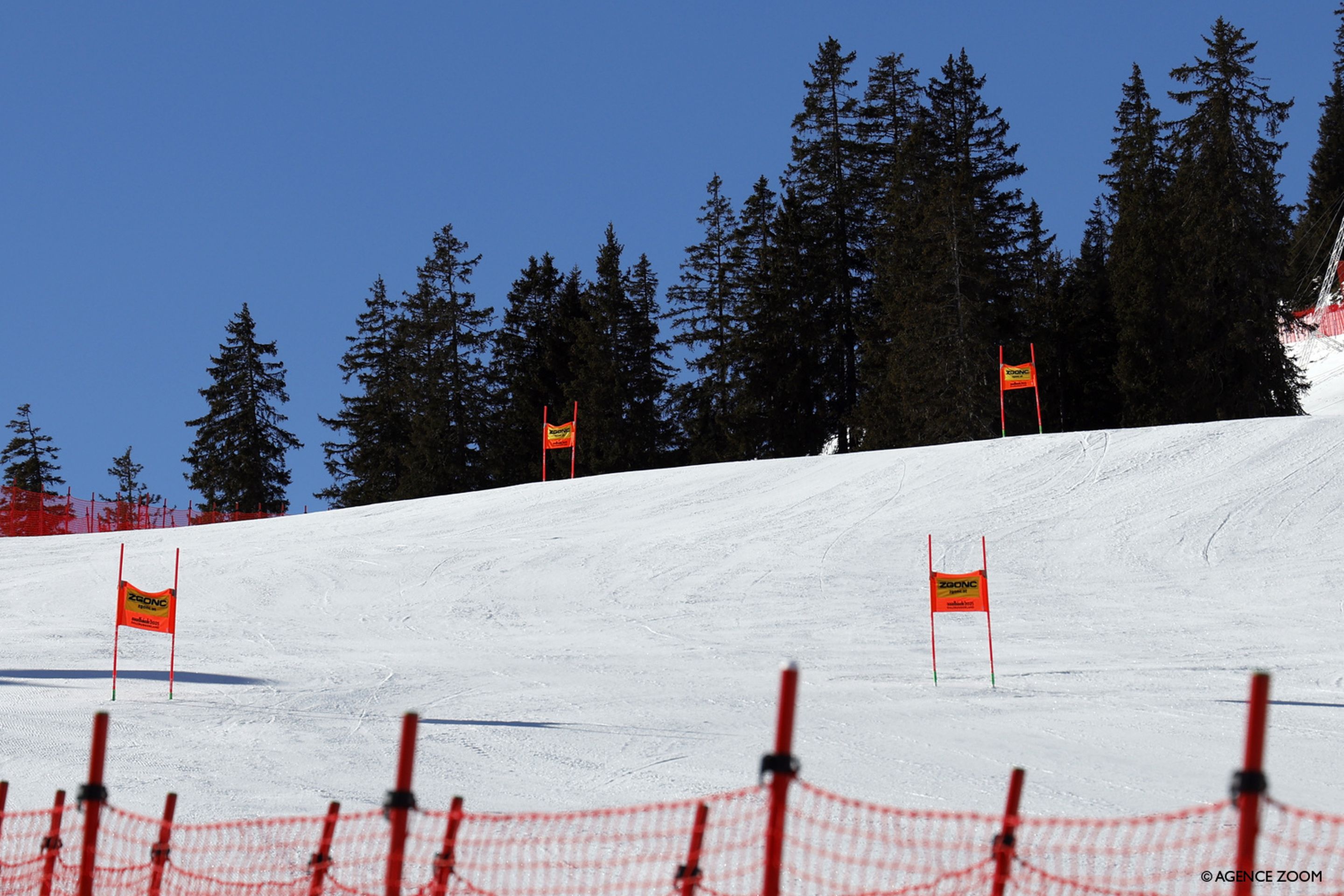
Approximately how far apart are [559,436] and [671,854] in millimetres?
26993

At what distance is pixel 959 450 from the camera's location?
28.2m

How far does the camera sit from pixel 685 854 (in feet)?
25.8

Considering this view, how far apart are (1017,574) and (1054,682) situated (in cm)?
575

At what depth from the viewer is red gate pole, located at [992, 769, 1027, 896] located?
14.9 ft

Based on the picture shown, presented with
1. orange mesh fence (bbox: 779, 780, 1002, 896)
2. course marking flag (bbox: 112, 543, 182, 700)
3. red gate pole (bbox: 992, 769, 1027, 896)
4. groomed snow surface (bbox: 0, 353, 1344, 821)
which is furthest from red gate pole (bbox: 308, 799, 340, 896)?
course marking flag (bbox: 112, 543, 182, 700)

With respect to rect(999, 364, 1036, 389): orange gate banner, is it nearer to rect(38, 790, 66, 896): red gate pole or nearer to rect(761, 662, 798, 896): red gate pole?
rect(38, 790, 66, 896): red gate pole

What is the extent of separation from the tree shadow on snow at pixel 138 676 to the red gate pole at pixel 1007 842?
1183 centimetres

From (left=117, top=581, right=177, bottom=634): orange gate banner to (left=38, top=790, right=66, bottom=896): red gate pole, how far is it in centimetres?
808

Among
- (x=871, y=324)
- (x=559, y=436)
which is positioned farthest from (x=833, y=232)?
(x=559, y=436)

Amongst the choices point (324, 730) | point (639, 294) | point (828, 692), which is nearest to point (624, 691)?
point (828, 692)

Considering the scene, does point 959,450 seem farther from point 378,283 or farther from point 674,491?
point 378,283

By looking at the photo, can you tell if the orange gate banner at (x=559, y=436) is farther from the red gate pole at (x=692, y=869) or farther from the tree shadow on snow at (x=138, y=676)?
the red gate pole at (x=692, y=869)

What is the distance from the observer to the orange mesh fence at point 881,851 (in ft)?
23.5

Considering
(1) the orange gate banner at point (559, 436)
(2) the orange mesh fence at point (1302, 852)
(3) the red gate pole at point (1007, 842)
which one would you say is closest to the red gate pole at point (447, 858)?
(3) the red gate pole at point (1007, 842)
